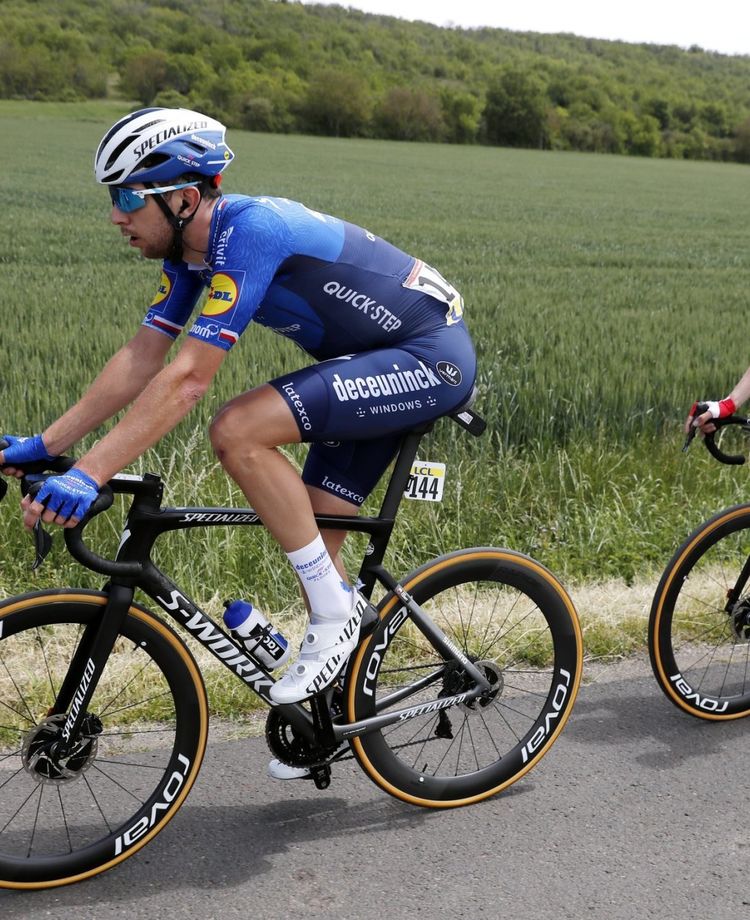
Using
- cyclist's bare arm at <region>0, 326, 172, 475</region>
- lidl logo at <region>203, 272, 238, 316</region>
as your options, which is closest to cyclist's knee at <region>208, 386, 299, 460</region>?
lidl logo at <region>203, 272, 238, 316</region>

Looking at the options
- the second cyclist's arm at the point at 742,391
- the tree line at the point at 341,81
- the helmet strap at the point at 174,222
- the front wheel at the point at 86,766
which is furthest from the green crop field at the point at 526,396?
the tree line at the point at 341,81

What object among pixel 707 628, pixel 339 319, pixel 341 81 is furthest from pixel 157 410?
pixel 341 81

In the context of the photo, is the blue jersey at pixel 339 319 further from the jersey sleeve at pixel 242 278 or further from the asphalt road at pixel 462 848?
the asphalt road at pixel 462 848

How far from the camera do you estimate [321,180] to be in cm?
4144

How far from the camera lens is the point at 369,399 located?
294 cm

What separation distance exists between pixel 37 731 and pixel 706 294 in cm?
1329

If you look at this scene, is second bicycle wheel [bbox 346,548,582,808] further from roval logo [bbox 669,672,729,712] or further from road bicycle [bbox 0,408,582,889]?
roval logo [bbox 669,672,729,712]

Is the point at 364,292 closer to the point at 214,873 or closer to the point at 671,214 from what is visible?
the point at 214,873

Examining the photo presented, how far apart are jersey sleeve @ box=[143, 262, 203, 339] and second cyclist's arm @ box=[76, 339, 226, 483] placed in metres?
0.41

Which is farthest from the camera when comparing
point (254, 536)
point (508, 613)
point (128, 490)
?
point (254, 536)

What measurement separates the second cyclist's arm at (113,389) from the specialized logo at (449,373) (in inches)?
31.5

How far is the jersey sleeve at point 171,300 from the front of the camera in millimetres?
3043

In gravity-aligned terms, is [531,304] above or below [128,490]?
below

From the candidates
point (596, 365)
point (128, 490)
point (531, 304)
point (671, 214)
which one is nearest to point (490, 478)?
point (596, 365)
